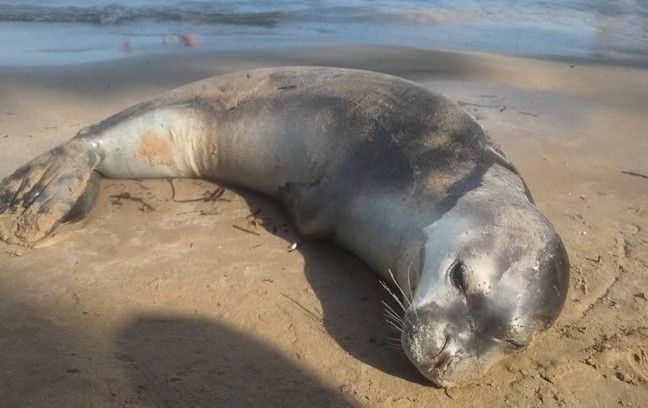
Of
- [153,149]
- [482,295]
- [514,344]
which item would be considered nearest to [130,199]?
[153,149]

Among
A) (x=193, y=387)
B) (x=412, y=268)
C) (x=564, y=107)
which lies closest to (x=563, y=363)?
(x=412, y=268)

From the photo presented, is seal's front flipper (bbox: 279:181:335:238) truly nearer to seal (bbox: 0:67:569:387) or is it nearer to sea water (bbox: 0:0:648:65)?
seal (bbox: 0:67:569:387)

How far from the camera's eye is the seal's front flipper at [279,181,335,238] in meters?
3.18

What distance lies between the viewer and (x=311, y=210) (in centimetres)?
324

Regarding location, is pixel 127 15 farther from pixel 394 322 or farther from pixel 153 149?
pixel 394 322

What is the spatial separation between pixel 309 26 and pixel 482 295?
8329 mm

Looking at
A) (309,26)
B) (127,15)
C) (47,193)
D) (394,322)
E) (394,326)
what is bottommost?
(309,26)

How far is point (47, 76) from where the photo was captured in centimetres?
610

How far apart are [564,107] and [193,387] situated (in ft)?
14.5

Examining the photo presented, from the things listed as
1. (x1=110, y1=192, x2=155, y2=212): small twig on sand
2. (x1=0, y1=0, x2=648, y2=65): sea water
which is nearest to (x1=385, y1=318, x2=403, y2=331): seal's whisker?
(x1=110, y1=192, x2=155, y2=212): small twig on sand

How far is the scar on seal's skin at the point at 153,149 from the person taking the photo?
3838 mm

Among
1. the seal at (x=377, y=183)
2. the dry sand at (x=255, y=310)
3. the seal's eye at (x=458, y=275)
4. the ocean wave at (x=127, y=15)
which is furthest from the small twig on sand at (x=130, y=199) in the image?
the ocean wave at (x=127, y=15)

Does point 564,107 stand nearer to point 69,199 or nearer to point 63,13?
point 69,199

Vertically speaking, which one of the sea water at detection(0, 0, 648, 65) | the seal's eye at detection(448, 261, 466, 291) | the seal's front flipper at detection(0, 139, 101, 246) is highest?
the seal's eye at detection(448, 261, 466, 291)
